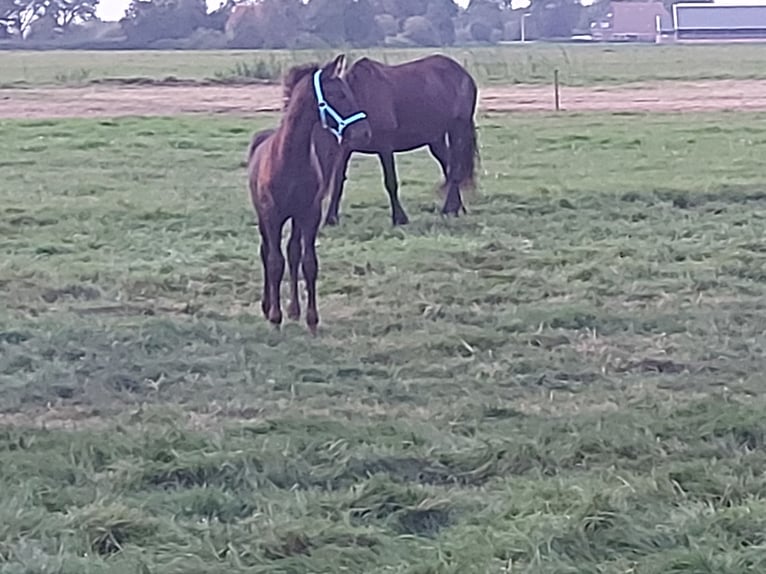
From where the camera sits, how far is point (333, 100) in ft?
24.7

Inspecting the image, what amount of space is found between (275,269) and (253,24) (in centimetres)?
5226

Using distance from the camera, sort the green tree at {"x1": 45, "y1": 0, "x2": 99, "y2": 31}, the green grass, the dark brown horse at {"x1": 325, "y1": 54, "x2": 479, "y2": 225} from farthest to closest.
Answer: the green tree at {"x1": 45, "y1": 0, "x2": 99, "y2": 31}
the dark brown horse at {"x1": 325, "y1": 54, "x2": 479, "y2": 225}
the green grass

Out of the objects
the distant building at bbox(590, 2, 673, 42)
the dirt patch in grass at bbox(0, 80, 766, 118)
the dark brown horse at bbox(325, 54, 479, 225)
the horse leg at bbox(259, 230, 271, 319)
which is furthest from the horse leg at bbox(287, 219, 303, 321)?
the distant building at bbox(590, 2, 673, 42)

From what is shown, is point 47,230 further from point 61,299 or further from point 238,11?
point 238,11

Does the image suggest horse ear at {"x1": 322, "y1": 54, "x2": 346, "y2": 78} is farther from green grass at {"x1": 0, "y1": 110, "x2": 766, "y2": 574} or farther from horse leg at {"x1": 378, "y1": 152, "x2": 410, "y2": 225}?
horse leg at {"x1": 378, "y1": 152, "x2": 410, "y2": 225}

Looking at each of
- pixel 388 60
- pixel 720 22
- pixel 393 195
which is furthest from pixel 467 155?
pixel 720 22

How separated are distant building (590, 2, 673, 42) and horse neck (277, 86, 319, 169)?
325 ft

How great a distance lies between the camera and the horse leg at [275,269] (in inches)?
313

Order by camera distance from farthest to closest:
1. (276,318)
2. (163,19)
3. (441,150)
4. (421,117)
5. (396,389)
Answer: (163,19), (441,150), (421,117), (276,318), (396,389)

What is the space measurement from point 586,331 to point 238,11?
191 ft

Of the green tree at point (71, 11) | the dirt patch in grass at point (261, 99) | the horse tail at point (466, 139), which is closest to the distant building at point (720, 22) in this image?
the green tree at point (71, 11)

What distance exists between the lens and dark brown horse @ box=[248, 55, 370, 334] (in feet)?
24.8

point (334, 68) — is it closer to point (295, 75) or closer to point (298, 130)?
point (295, 75)

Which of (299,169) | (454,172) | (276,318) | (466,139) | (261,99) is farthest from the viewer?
(261,99)
